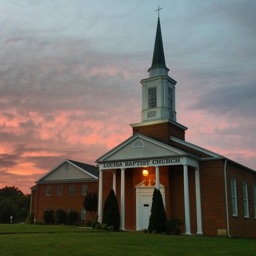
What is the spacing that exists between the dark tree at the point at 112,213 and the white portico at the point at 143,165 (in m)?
0.51

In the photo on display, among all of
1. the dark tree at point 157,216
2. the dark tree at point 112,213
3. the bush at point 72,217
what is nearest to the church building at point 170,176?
the dark tree at point 112,213

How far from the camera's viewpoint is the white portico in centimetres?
2767

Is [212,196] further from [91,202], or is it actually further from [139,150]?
[91,202]

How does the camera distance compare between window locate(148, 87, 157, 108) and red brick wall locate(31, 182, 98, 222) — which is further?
red brick wall locate(31, 182, 98, 222)

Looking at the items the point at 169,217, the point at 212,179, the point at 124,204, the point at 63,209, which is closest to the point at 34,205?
the point at 63,209

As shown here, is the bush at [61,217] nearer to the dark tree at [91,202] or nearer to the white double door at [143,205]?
the dark tree at [91,202]

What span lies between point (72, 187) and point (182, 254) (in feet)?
110

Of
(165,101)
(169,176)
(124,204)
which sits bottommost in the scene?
(124,204)

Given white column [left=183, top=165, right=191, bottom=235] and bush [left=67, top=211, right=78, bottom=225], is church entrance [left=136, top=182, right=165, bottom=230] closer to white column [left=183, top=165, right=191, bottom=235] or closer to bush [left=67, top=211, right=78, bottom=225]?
white column [left=183, top=165, right=191, bottom=235]

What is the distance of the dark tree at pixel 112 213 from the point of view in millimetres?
29406

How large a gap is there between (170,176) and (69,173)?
18953mm

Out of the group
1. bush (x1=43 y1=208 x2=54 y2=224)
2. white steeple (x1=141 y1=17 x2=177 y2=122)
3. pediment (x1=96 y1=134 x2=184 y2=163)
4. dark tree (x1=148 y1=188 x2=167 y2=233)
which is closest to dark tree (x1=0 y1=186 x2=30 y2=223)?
bush (x1=43 y1=208 x2=54 y2=224)

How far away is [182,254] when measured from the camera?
12.7m

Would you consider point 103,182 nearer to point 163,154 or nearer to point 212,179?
point 163,154
